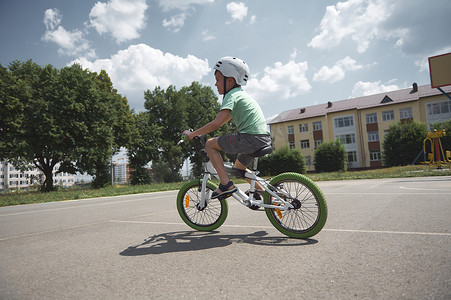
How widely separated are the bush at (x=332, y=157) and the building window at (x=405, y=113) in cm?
1312

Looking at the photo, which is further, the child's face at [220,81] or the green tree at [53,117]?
the green tree at [53,117]

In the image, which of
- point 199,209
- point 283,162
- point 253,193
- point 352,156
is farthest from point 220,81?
point 352,156

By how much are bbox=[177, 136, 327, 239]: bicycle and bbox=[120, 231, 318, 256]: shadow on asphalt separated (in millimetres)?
207

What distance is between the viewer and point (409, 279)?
1856 millimetres

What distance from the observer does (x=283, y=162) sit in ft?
131

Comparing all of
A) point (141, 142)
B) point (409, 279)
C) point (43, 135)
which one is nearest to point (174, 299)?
point (409, 279)

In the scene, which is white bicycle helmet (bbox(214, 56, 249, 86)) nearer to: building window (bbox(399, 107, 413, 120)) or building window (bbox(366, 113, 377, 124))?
building window (bbox(399, 107, 413, 120))

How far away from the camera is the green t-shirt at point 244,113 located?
345cm

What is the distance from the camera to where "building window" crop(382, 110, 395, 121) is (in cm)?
4562

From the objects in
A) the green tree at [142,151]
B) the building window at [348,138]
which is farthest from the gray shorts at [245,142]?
the building window at [348,138]

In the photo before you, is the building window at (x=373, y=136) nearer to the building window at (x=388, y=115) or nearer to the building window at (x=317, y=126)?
the building window at (x=388, y=115)

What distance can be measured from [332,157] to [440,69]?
65.8 ft

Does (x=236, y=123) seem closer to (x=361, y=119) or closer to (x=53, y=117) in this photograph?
(x=53, y=117)

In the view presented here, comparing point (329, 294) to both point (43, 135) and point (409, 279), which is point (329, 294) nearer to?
point (409, 279)
